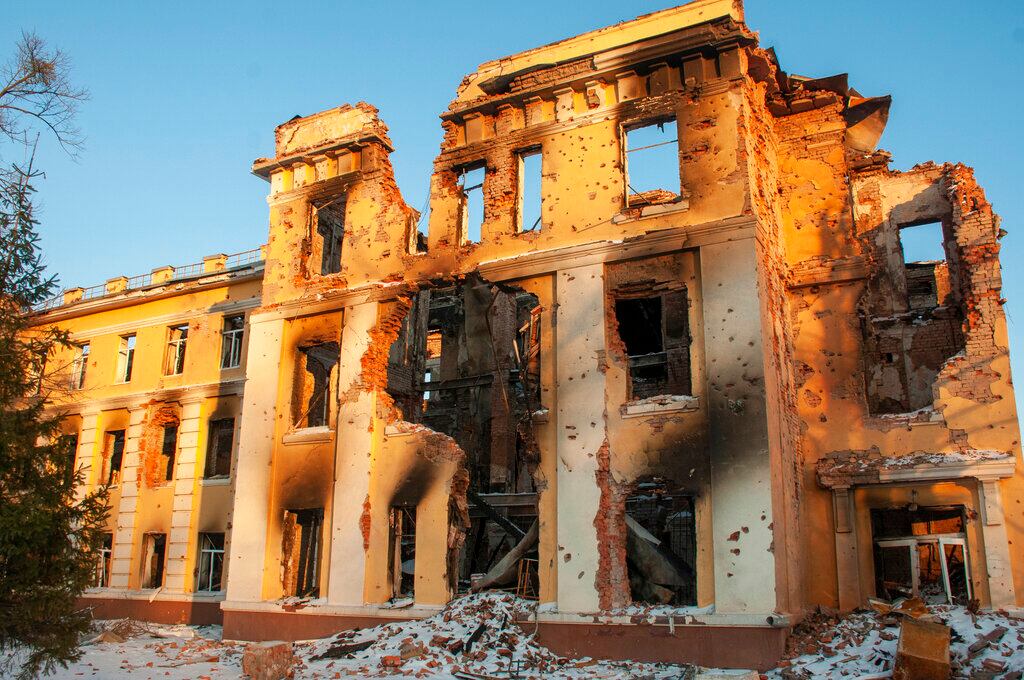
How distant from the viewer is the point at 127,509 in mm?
21078

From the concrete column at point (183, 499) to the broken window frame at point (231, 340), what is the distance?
121cm

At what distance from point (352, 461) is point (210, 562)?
6.67m

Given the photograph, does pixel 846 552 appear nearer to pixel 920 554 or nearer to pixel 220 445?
pixel 920 554

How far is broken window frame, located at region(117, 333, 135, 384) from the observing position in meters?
23.0

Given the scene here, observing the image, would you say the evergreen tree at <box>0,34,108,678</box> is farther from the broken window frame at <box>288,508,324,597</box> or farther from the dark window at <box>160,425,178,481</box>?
the dark window at <box>160,425,178,481</box>

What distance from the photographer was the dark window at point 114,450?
74.0 ft

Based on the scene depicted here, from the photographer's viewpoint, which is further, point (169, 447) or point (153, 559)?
point (169, 447)

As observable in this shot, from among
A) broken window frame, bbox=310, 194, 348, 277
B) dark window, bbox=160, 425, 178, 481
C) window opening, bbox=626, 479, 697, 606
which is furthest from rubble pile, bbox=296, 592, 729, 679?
dark window, bbox=160, 425, 178, 481

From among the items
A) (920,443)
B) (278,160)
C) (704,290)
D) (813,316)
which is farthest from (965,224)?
(278,160)

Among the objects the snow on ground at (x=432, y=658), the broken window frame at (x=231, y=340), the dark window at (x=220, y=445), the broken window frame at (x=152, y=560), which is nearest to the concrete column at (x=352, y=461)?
the snow on ground at (x=432, y=658)

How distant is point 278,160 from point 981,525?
15.3m

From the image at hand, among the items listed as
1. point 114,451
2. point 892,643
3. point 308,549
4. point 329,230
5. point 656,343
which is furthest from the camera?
point 114,451

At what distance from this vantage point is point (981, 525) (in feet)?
40.7

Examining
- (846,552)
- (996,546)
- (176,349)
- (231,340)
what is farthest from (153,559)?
(996,546)
